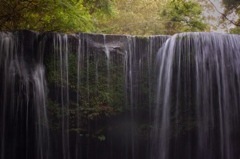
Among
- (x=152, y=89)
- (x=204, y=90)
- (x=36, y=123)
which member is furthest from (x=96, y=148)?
(x=204, y=90)

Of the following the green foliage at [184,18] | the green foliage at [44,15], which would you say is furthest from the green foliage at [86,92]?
the green foliage at [184,18]

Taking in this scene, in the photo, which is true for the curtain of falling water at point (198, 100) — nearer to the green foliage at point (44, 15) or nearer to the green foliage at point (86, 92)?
the green foliage at point (86, 92)

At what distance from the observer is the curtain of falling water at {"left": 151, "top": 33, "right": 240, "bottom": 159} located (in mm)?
8266

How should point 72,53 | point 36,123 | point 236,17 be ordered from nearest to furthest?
point 36,123
point 72,53
point 236,17

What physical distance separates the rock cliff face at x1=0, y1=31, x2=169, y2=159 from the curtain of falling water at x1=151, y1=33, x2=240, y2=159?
44cm

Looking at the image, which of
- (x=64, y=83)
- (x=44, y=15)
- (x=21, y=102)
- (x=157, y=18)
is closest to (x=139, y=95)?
(x=64, y=83)

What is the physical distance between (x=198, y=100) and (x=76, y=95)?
3.62 meters

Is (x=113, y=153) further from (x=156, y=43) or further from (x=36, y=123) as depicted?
(x=156, y=43)

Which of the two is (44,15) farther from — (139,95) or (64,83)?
(139,95)

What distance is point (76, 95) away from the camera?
8172 mm

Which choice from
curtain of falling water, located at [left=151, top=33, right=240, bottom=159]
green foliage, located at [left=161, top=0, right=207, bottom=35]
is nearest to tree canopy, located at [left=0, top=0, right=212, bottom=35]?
green foliage, located at [left=161, top=0, right=207, bottom=35]

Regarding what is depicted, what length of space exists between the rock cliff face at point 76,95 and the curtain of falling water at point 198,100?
442 millimetres

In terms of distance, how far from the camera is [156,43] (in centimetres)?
863

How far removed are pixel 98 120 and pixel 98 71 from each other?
1468 mm
